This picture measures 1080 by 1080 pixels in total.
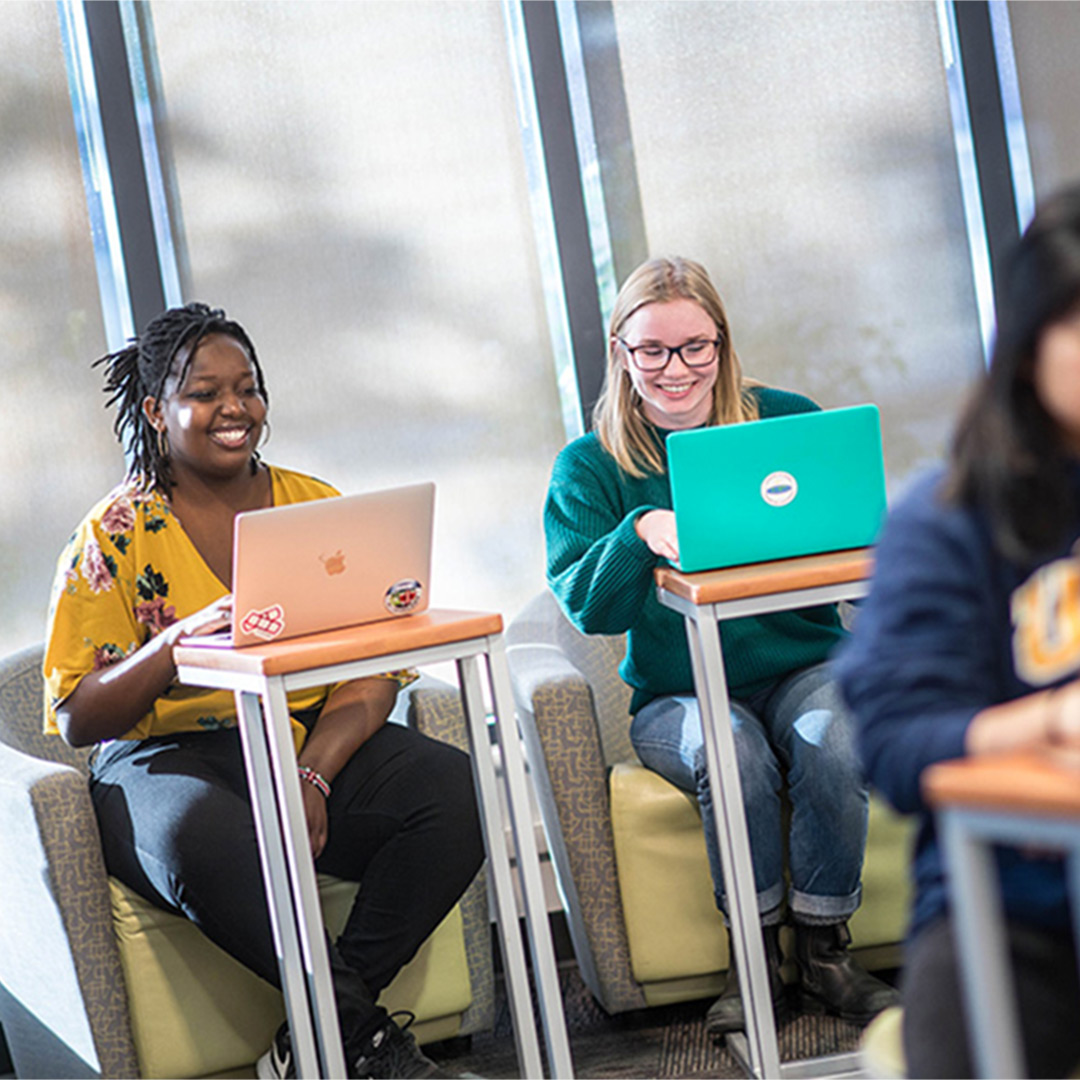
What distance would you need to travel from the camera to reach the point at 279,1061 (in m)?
2.41

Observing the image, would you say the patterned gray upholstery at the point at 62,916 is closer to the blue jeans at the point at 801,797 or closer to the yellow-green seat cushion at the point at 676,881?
the yellow-green seat cushion at the point at 676,881

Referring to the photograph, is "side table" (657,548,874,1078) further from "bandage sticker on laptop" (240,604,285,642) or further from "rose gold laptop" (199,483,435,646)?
"bandage sticker on laptop" (240,604,285,642)

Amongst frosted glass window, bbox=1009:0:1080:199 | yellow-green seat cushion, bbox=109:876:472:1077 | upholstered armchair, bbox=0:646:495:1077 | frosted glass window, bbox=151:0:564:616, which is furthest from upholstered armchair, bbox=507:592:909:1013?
frosted glass window, bbox=1009:0:1080:199

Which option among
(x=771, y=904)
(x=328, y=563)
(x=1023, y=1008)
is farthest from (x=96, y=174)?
(x=1023, y=1008)

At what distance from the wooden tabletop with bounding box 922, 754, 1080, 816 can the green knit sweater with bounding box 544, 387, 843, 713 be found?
1.44 m

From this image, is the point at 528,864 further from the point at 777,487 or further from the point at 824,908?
the point at 777,487

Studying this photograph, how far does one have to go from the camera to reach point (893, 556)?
1236 millimetres

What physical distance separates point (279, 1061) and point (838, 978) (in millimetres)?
914

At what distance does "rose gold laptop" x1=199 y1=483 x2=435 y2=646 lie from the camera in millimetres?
2129

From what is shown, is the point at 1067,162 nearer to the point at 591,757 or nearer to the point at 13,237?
the point at 591,757

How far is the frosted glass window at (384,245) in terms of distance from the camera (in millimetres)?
3291

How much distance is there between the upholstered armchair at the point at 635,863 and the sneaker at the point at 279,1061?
0.54 meters

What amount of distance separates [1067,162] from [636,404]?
1.55 metres

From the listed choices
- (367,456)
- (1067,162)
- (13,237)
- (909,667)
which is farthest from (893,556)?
(1067,162)
